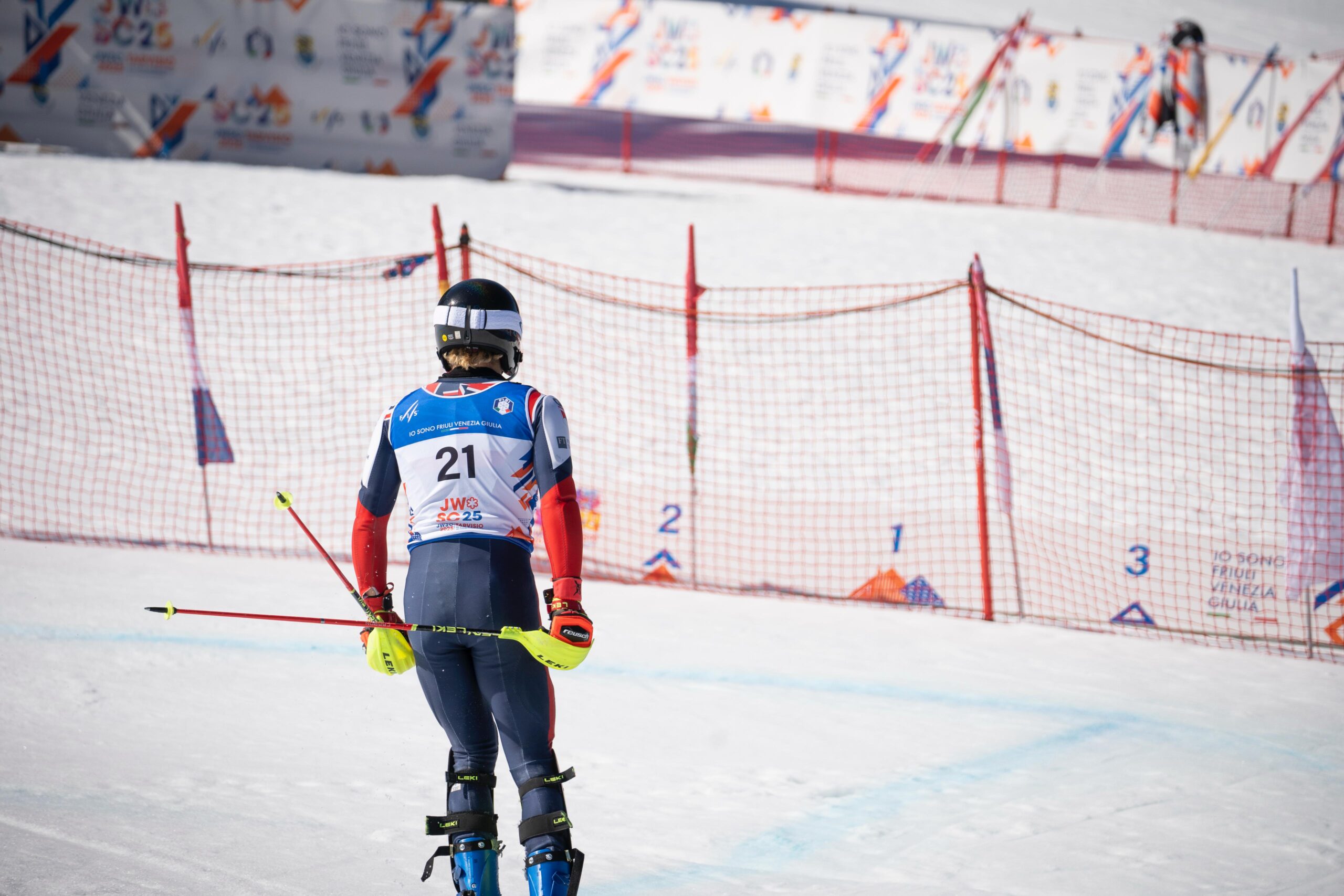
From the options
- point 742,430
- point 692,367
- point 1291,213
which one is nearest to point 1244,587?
point 692,367

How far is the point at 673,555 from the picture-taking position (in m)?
8.95

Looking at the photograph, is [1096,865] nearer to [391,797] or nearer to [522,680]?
[522,680]

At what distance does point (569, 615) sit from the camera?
12.0ft

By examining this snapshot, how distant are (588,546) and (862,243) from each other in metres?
8.50

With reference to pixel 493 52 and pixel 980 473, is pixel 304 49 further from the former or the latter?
pixel 980 473

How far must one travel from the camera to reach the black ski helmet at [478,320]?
3830 mm

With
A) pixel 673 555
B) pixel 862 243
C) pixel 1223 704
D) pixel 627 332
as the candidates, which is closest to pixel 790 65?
pixel 862 243

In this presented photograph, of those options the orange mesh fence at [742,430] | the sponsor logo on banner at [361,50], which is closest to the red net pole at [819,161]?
the orange mesh fence at [742,430]

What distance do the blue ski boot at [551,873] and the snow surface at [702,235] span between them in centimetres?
1100

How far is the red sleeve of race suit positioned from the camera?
12.1ft

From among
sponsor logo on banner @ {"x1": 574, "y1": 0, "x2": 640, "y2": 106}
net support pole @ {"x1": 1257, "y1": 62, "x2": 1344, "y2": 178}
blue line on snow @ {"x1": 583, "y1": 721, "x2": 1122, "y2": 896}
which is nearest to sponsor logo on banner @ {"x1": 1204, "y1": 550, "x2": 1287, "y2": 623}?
blue line on snow @ {"x1": 583, "y1": 721, "x2": 1122, "y2": 896}

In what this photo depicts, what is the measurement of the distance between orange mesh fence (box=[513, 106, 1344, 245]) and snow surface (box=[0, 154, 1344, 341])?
0.90 meters

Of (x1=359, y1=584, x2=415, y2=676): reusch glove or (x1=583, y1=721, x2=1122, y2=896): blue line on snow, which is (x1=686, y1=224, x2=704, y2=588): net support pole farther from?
(x1=359, y1=584, x2=415, y2=676): reusch glove

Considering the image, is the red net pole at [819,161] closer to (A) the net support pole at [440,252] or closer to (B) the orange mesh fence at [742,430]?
(B) the orange mesh fence at [742,430]
